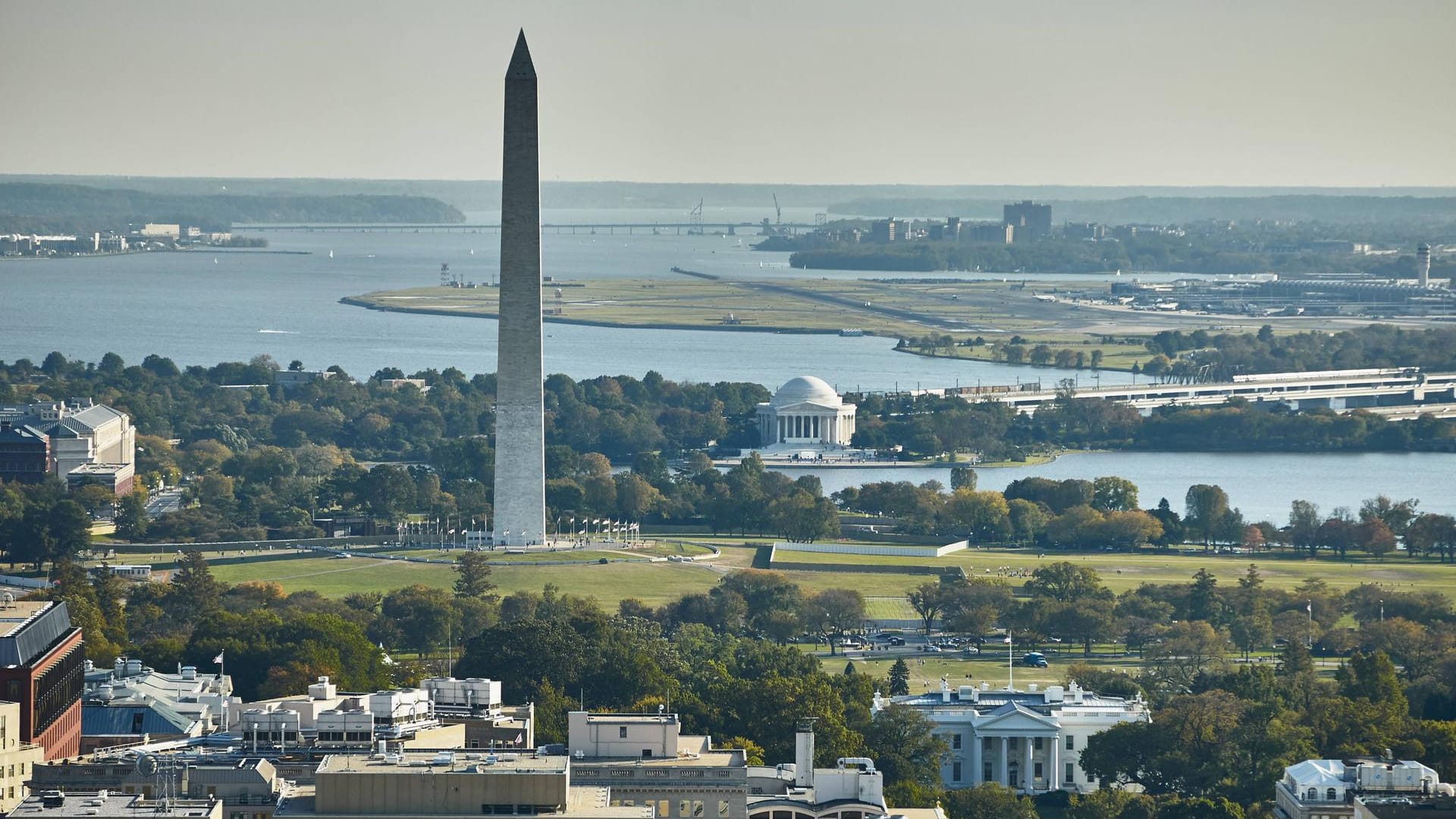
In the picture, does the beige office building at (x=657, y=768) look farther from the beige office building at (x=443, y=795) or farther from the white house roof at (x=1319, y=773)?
the white house roof at (x=1319, y=773)

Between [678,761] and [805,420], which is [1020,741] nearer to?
[678,761]

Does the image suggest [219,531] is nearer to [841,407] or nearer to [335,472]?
[335,472]

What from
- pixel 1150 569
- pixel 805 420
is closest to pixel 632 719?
pixel 1150 569

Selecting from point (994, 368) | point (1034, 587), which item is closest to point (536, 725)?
point (1034, 587)

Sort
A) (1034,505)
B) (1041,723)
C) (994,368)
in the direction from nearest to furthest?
(1041,723)
(1034,505)
(994,368)

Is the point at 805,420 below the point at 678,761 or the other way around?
below

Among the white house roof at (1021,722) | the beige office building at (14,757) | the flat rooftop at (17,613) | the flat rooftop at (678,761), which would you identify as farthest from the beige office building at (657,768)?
the white house roof at (1021,722)
